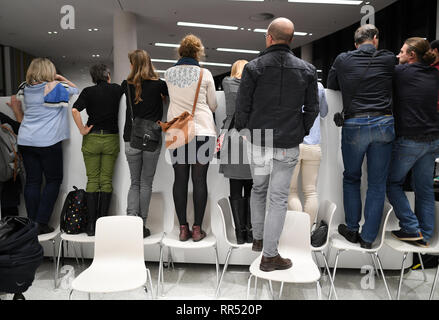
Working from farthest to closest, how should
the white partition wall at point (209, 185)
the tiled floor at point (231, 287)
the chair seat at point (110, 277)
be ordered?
the white partition wall at point (209, 185) → the tiled floor at point (231, 287) → the chair seat at point (110, 277)

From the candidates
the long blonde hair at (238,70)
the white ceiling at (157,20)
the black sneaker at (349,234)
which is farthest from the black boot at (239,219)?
the white ceiling at (157,20)

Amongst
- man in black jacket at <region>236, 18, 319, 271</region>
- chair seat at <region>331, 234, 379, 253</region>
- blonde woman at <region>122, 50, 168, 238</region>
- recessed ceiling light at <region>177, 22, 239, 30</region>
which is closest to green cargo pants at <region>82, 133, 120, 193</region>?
blonde woman at <region>122, 50, 168, 238</region>

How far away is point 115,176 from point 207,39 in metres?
7.06

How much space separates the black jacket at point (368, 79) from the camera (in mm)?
2510

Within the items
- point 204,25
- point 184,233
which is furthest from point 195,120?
point 204,25

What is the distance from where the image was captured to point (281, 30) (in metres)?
2.08

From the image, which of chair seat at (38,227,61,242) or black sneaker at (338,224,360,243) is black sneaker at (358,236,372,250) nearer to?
black sneaker at (338,224,360,243)

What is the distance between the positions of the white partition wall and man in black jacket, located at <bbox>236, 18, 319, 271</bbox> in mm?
898

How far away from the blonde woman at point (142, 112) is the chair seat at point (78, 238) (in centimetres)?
38

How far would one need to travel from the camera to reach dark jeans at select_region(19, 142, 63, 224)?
121 inches

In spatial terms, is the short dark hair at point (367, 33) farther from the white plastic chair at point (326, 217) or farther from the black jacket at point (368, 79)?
the white plastic chair at point (326, 217)

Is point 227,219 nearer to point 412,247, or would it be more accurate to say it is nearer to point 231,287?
point 231,287
